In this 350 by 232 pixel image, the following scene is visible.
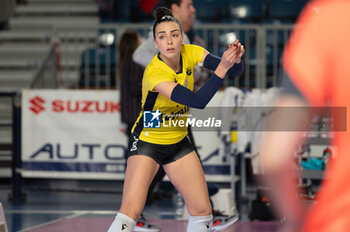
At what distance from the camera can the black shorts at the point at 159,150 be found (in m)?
3.63

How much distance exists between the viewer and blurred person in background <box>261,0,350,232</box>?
151 cm

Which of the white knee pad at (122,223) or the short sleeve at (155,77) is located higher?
the short sleeve at (155,77)

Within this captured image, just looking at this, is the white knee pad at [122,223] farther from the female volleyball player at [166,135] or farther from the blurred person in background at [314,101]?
the blurred person in background at [314,101]

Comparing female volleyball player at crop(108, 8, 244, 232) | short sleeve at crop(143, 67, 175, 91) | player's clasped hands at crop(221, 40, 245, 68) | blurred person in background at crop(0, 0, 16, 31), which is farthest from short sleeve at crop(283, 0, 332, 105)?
blurred person in background at crop(0, 0, 16, 31)

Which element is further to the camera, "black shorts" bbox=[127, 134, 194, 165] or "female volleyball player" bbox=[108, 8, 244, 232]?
"black shorts" bbox=[127, 134, 194, 165]

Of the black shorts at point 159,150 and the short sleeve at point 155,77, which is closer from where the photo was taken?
the short sleeve at point 155,77

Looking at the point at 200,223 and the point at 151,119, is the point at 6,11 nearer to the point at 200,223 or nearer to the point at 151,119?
the point at 151,119

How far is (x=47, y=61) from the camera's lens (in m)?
10.1

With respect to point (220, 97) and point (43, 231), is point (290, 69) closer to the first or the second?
point (43, 231)

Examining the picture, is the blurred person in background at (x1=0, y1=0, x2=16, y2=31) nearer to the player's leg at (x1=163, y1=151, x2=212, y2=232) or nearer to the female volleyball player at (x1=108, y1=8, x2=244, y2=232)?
the female volleyball player at (x1=108, y1=8, x2=244, y2=232)

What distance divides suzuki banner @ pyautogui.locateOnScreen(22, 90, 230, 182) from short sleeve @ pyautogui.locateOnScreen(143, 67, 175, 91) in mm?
5457

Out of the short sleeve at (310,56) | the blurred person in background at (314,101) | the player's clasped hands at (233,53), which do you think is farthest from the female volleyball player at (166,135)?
the short sleeve at (310,56)

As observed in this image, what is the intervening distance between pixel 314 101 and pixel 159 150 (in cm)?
215

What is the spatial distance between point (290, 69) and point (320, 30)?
0.12 meters
